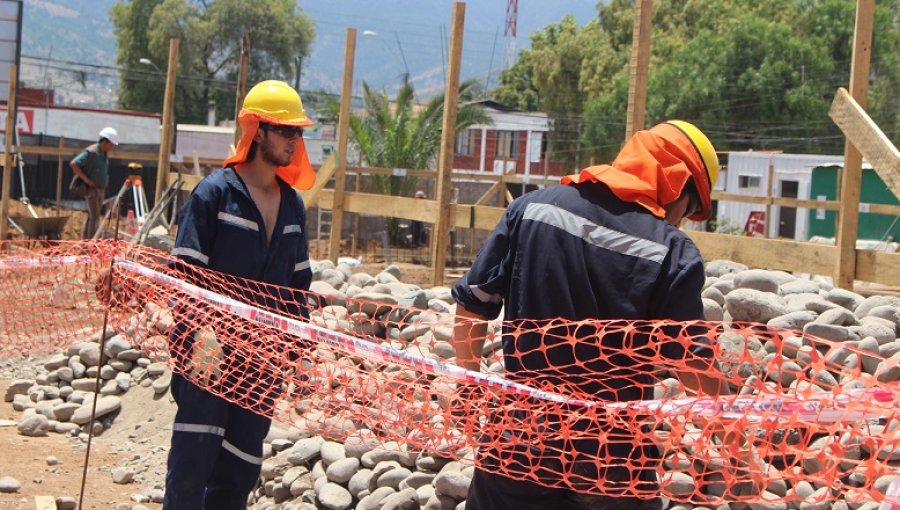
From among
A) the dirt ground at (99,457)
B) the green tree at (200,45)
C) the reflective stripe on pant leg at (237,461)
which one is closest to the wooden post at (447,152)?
the dirt ground at (99,457)

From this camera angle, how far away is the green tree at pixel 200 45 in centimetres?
5947

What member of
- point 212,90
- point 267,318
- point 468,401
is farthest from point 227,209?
point 212,90

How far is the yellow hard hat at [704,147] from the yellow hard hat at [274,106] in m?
1.84

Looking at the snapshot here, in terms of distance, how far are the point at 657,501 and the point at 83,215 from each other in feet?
80.3

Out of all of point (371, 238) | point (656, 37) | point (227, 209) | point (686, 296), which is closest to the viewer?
point (686, 296)

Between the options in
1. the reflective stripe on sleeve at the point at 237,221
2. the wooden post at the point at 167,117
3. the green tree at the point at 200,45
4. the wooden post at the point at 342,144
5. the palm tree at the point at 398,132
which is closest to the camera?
the reflective stripe on sleeve at the point at 237,221

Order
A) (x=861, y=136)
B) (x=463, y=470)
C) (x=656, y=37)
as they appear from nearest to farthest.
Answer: (x=463, y=470)
(x=861, y=136)
(x=656, y=37)

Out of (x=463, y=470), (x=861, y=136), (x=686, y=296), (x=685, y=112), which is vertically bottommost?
(x=463, y=470)

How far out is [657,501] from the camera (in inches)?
119

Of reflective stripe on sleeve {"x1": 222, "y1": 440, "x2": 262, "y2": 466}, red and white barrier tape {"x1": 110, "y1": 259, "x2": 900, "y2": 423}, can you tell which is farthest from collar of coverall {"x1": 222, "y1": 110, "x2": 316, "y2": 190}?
reflective stripe on sleeve {"x1": 222, "y1": 440, "x2": 262, "y2": 466}

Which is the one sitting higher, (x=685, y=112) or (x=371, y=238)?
(x=685, y=112)

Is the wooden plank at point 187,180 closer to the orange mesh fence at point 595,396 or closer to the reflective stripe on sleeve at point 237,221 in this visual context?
the reflective stripe on sleeve at point 237,221

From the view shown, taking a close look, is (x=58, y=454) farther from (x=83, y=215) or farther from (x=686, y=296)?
(x=83, y=215)

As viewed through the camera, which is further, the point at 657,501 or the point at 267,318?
the point at 267,318
